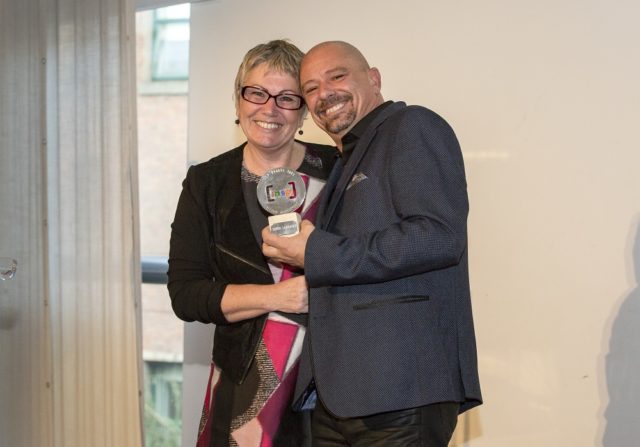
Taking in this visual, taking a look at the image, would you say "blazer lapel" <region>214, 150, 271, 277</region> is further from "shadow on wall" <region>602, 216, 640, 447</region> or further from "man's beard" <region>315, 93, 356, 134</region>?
"shadow on wall" <region>602, 216, 640, 447</region>

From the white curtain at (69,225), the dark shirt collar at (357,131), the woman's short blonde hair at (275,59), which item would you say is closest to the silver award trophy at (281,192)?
the dark shirt collar at (357,131)

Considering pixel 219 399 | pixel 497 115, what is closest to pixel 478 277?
pixel 497 115

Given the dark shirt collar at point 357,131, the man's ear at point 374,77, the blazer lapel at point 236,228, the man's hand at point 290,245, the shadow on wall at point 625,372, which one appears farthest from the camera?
the shadow on wall at point 625,372

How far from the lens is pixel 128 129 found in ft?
11.8

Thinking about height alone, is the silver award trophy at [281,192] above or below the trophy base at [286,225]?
above

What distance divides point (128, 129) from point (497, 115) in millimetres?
1652

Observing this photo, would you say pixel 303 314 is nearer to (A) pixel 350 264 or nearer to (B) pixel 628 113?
(A) pixel 350 264

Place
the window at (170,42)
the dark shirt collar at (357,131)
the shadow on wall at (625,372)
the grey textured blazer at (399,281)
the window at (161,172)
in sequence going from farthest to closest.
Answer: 1. the window at (170,42)
2. the window at (161,172)
3. the shadow on wall at (625,372)
4. the dark shirt collar at (357,131)
5. the grey textured blazer at (399,281)

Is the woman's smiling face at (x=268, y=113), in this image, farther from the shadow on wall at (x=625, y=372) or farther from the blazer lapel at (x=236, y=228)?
the shadow on wall at (x=625, y=372)

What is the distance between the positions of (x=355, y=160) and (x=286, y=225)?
25 centimetres

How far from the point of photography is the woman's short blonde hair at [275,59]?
8.31ft

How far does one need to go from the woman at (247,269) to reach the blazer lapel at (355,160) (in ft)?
1.05

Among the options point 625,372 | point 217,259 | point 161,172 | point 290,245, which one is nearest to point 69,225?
point 217,259

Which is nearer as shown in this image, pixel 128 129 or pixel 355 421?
pixel 355 421
